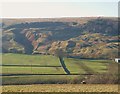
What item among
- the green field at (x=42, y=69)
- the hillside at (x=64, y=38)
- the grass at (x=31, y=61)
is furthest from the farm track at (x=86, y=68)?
the hillside at (x=64, y=38)

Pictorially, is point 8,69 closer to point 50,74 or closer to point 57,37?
point 50,74

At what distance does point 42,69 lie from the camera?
8444 cm

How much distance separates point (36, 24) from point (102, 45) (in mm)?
61360

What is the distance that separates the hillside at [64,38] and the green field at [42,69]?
3481 cm

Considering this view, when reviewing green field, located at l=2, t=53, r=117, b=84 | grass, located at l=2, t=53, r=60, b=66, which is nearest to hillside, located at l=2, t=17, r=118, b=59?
grass, located at l=2, t=53, r=60, b=66

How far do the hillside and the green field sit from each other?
34.8 m

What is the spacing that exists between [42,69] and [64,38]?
285 feet

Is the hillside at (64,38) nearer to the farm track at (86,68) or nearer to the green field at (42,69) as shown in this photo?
the green field at (42,69)

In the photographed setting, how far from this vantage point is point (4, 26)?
194375 millimetres

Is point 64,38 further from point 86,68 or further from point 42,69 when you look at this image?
point 42,69

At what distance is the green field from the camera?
7031 cm

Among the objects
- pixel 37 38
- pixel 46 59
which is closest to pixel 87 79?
pixel 46 59

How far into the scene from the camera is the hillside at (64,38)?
141000 mm

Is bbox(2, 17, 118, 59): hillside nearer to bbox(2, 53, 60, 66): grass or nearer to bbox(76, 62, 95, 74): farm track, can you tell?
bbox(2, 53, 60, 66): grass
